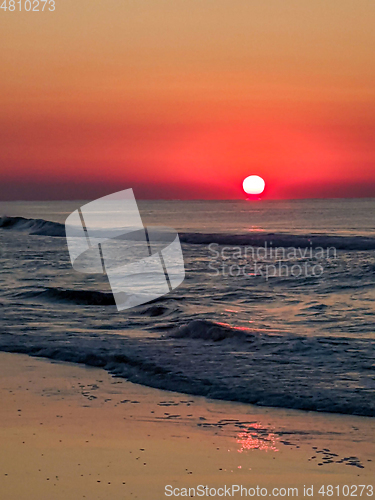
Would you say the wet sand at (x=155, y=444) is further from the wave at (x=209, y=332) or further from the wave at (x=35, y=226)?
the wave at (x=35, y=226)

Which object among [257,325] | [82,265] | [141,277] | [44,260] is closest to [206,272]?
[141,277]

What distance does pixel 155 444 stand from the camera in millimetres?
4754

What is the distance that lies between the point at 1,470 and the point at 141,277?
13.2 meters

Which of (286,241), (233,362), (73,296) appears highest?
(73,296)

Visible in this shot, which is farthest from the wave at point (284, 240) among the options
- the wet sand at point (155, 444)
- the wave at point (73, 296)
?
the wet sand at point (155, 444)

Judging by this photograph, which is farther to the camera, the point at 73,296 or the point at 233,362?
the point at 73,296

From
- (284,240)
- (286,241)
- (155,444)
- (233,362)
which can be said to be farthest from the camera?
(284,240)

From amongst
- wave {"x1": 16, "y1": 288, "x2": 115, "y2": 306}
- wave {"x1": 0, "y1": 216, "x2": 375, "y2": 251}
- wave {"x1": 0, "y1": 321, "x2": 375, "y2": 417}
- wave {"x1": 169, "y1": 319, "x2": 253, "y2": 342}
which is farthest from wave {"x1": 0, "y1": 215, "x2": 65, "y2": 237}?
wave {"x1": 0, "y1": 321, "x2": 375, "y2": 417}

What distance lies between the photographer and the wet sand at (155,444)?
4094mm

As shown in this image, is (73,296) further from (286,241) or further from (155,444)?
(286,241)

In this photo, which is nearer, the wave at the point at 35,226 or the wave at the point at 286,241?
the wave at the point at 286,241

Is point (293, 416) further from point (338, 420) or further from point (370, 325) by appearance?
point (370, 325)

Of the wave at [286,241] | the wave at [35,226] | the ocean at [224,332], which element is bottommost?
the wave at [286,241]

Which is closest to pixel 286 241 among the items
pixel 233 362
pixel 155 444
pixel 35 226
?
pixel 35 226
